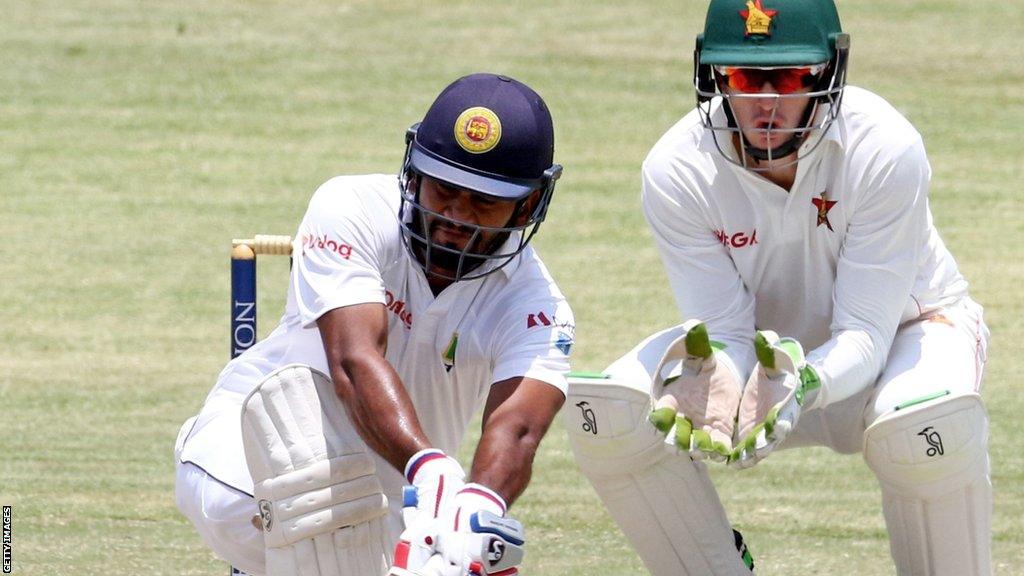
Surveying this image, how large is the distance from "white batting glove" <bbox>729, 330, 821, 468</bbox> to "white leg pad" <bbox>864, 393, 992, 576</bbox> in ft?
0.73

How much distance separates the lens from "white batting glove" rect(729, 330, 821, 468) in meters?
4.08

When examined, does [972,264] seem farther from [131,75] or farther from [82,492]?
[131,75]

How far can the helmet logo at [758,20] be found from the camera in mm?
4352

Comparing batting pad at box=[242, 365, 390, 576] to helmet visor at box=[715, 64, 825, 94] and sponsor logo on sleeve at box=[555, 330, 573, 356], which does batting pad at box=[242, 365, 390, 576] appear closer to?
sponsor logo on sleeve at box=[555, 330, 573, 356]

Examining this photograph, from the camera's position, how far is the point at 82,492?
6.01 metres

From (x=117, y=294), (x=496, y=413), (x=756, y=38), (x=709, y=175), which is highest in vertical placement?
(x=756, y=38)

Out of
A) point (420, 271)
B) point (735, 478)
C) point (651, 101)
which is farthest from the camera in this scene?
point (651, 101)

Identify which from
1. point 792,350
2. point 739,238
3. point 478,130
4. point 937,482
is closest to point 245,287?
point 478,130

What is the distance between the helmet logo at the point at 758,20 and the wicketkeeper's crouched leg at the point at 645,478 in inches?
32.9

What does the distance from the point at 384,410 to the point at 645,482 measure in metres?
0.92

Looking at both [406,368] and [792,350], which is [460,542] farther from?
[792,350]

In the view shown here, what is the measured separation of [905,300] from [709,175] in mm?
569

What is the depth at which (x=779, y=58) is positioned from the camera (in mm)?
4312

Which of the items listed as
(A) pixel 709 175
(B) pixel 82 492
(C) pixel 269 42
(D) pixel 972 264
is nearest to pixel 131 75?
(C) pixel 269 42
